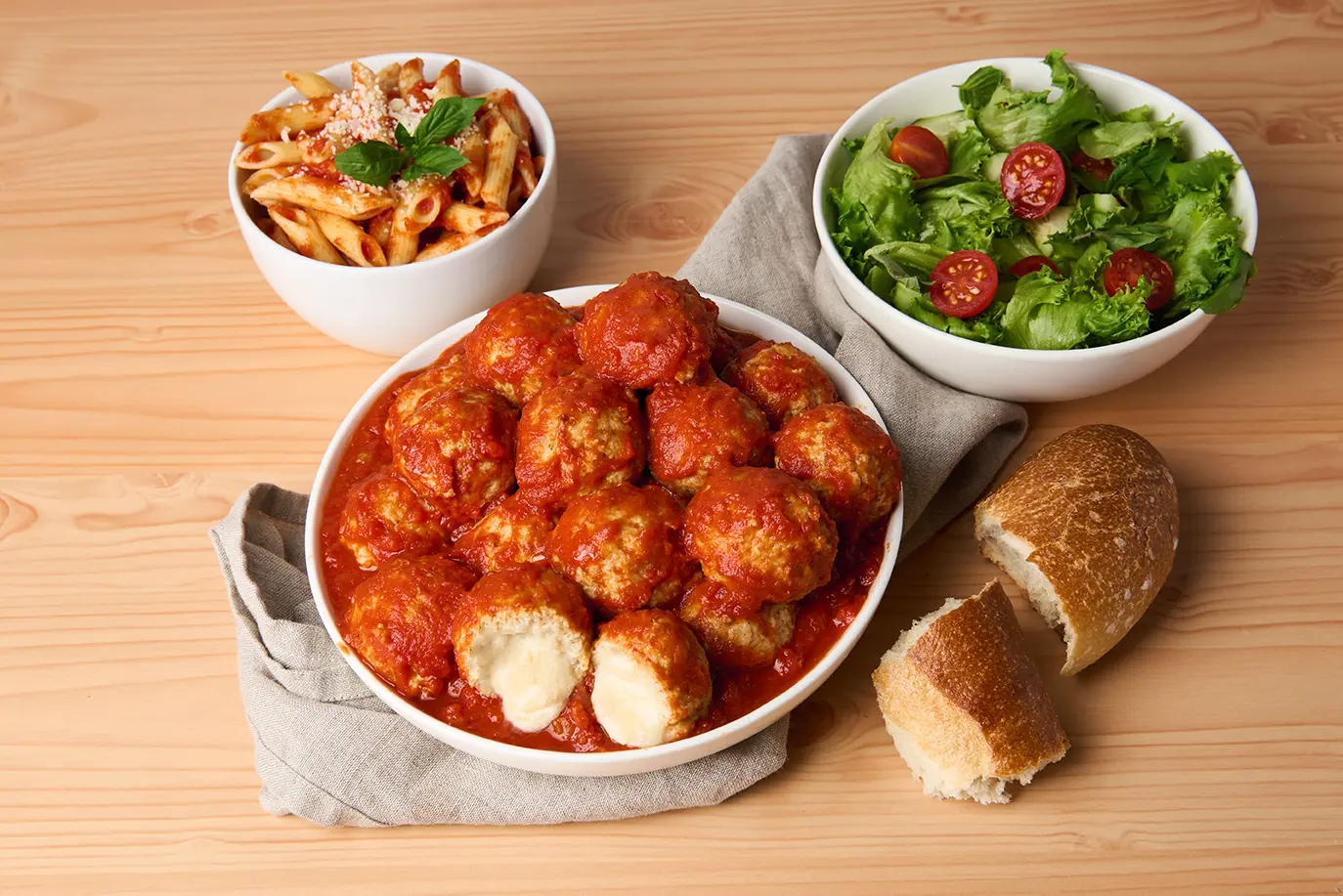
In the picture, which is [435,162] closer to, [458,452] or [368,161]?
[368,161]

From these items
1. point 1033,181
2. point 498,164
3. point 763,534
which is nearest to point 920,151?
point 1033,181

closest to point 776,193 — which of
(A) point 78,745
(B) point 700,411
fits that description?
(B) point 700,411

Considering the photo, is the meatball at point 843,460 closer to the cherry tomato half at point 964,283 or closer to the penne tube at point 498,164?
the cherry tomato half at point 964,283

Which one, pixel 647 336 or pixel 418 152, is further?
pixel 418 152

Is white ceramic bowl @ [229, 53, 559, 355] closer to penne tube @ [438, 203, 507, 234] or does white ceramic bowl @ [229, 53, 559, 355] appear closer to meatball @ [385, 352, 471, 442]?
penne tube @ [438, 203, 507, 234]

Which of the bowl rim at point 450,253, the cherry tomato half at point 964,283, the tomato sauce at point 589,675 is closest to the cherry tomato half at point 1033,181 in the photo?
→ the cherry tomato half at point 964,283

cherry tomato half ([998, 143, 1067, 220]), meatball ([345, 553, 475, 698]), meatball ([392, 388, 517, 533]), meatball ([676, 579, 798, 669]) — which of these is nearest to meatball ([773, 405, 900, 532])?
meatball ([676, 579, 798, 669])

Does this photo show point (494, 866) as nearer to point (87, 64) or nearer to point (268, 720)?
point (268, 720)
